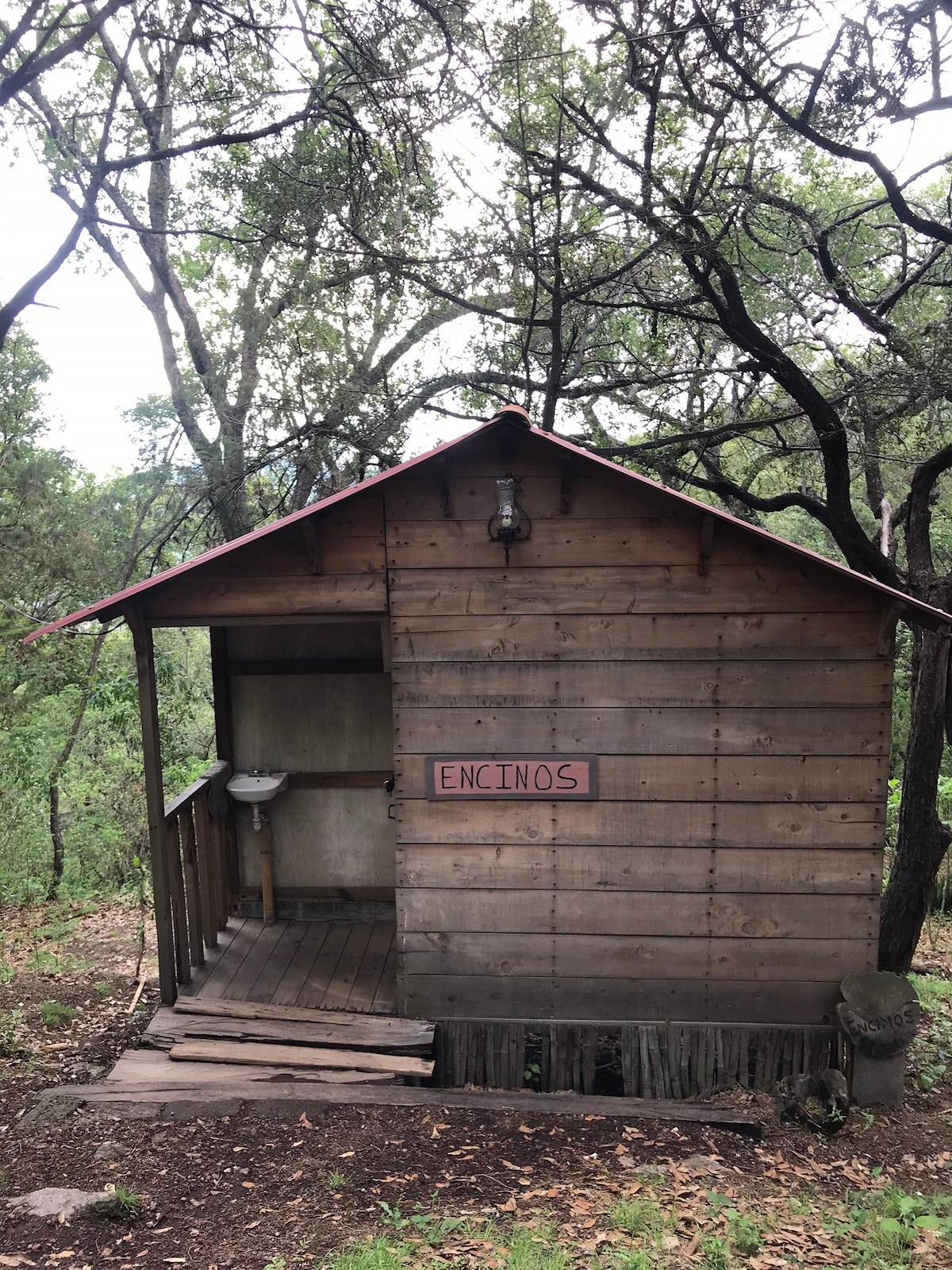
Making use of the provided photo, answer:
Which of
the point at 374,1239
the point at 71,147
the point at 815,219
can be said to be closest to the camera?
the point at 374,1239

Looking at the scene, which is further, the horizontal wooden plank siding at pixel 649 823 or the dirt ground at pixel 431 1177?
the horizontal wooden plank siding at pixel 649 823

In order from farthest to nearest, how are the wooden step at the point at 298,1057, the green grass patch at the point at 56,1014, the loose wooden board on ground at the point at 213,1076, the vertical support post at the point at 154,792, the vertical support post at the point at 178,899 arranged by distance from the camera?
1. the green grass patch at the point at 56,1014
2. the vertical support post at the point at 178,899
3. the vertical support post at the point at 154,792
4. the wooden step at the point at 298,1057
5. the loose wooden board on ground at the point at 213,1076

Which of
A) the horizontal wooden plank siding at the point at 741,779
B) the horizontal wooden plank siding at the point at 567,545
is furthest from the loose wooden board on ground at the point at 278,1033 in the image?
the horizontal wooden plank siding at the point at 567,545

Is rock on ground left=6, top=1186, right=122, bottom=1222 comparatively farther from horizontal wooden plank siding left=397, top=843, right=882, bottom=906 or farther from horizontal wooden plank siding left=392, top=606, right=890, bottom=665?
horizontal wooden plank siding left=392, top=606, right=890, bottom=665

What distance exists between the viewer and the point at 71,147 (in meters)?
8.84

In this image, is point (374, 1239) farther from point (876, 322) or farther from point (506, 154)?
point (506, 154)

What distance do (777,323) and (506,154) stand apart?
3417 millimetres

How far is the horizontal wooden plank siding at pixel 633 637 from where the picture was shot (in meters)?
4.79

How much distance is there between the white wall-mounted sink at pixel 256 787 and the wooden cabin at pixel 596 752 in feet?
3.54

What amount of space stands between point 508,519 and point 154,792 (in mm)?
2773

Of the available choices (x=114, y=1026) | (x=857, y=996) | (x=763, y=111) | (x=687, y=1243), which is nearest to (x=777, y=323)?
(x=763, y=111)

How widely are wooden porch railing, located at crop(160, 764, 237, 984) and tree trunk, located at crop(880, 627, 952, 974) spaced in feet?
17.3

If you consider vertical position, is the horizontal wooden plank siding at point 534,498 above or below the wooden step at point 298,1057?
above

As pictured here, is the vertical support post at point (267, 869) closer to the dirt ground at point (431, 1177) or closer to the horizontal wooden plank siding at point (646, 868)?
the dirt ground at point (431, 1177)
